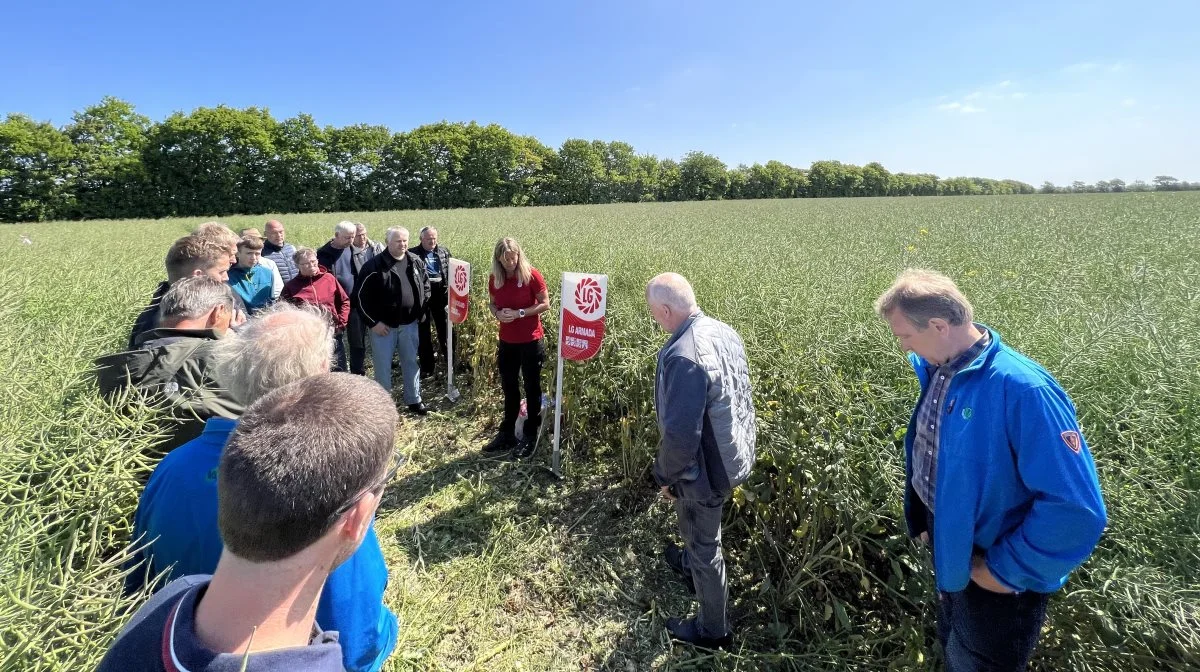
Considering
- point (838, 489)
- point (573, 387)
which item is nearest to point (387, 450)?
point (838, 489)

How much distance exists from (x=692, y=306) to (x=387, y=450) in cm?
193

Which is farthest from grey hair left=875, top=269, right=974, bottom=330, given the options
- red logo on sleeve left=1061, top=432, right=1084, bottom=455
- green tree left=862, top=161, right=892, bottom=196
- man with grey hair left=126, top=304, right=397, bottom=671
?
green tree left=862, top=161, right=892, bottom=196

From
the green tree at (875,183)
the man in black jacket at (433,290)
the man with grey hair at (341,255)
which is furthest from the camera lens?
the green tree at (875,183)

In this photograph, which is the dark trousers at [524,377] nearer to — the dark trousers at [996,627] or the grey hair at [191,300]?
the grey hair at [191,300]

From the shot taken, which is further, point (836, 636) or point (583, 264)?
point (583, 264)

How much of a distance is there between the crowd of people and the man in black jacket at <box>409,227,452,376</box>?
3.00 metres

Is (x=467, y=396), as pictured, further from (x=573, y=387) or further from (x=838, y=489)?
(x=838, y=489)

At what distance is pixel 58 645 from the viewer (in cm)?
123

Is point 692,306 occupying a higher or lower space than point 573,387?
higher

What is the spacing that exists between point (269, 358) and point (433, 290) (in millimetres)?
5385

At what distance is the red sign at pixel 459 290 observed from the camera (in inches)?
235

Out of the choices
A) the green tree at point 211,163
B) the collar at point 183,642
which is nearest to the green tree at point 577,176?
the green tree at point 211,163

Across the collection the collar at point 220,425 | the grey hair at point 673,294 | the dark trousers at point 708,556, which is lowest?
the dark trousers at point 708,556

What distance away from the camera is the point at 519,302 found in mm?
4812
